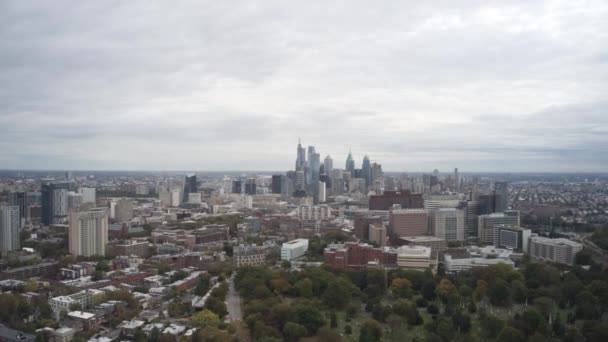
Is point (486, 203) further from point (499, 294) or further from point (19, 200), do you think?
point (19, 200)

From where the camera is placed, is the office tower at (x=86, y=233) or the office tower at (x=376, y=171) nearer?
the office tower at (x=86, y=233)

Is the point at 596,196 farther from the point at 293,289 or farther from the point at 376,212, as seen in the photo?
the point at 293,289

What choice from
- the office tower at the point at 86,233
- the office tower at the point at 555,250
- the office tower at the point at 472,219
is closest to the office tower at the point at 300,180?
the office tower at the point at 472,219

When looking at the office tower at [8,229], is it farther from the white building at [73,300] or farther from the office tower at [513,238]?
the office tower at [513,238]

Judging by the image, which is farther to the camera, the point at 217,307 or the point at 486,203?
the point at 486,203

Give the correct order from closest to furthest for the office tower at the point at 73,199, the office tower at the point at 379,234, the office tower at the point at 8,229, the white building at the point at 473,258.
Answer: the white building at the point at 473,258
the office tower at the point at 8,229
the office tower at the point at 379,234
the office tower at the point at 73,199

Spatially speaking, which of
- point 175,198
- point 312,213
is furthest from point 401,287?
point 175,198
